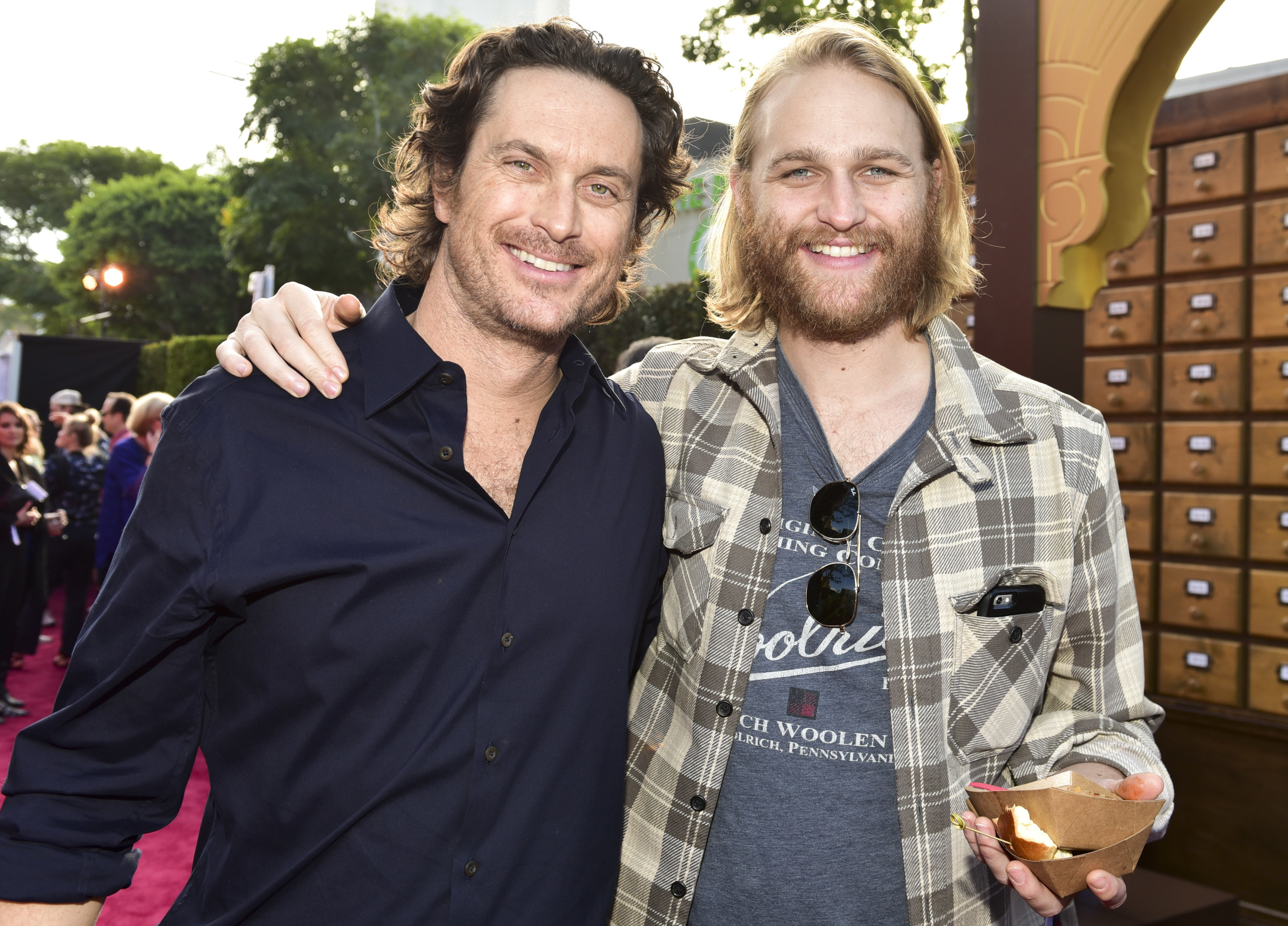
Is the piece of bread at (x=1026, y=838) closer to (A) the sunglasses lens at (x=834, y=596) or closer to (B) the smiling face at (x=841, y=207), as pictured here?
(A) the sunglasses lens at (x=834, y=596)

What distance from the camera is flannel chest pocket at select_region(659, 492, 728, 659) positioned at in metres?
1.90

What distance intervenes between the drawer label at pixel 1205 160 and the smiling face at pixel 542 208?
4.25 meters

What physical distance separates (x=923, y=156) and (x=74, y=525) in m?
8.25

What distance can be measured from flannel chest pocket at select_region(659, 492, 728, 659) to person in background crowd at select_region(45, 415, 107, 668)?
7.53 meters

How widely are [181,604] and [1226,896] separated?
4.39 metres

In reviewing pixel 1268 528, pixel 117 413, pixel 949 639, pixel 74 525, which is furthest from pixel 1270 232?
pixel 117 413

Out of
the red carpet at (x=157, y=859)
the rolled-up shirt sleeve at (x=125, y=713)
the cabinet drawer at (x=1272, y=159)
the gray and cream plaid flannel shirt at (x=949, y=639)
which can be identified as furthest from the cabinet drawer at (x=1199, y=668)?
the rolled-up shirt sleeve at (x=125, y=713)

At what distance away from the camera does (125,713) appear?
143 centimetres

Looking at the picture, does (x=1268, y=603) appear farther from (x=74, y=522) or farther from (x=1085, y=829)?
(x=74, y=522)

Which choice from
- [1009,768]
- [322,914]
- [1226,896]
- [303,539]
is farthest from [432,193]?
[1226,896]

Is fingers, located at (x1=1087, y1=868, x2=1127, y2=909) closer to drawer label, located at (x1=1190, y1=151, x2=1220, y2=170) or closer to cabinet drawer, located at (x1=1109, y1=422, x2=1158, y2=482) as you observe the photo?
cabinet drawer, located at (x1=1109, y1=422, x2=1158, y2=482)

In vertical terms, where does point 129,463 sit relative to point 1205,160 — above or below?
below

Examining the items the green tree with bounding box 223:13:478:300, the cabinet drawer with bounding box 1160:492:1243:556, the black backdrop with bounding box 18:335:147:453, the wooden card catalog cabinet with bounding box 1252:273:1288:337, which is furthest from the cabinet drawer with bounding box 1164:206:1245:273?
the green tree with bounding box 223:13:478:300

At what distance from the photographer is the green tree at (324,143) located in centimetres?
2164
